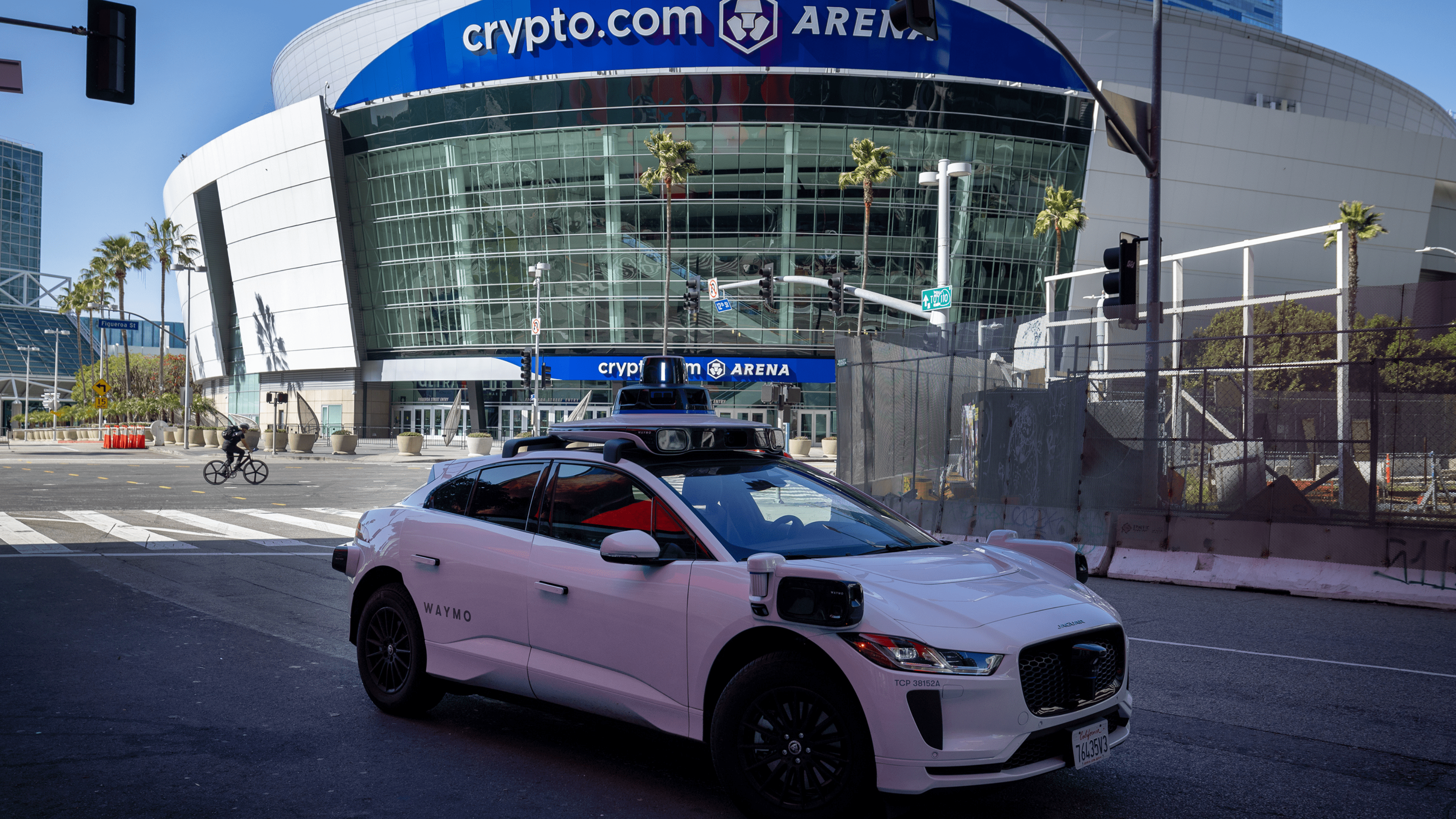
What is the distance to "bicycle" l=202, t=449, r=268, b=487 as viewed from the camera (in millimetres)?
26656

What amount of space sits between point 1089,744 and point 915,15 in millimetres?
9545

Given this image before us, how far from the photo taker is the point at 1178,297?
78.7 ft

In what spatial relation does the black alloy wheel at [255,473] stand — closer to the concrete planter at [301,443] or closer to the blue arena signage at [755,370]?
→ the concrete planter at [301,443]

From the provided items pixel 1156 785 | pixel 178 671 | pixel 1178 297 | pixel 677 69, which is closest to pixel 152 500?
pixel 178 671

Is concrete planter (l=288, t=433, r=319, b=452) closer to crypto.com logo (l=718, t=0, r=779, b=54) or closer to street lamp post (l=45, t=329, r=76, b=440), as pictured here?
crypto.com logo (l=718, t=0, r=779, b=54)

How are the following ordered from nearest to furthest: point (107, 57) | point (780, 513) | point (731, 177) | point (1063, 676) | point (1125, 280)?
point (1063, 676) < point (780, 513) < point (107, 57) < point (1125, 280) < point (731, 177)

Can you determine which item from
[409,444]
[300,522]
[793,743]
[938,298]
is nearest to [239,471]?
[300,522]

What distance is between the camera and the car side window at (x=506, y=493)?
5.35m

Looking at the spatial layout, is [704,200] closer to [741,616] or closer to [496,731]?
[496,731]

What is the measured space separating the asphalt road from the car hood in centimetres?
65

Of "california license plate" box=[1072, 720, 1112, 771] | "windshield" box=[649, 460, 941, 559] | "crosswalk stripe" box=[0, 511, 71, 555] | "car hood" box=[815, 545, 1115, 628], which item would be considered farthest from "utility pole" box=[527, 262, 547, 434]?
"california license plate" box=[1072, 720, 1112, 771]

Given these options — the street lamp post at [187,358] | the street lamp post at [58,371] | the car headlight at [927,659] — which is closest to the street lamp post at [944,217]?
the car headlight at [927,659]

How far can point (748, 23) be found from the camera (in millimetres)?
54875

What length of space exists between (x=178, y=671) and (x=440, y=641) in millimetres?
2563
